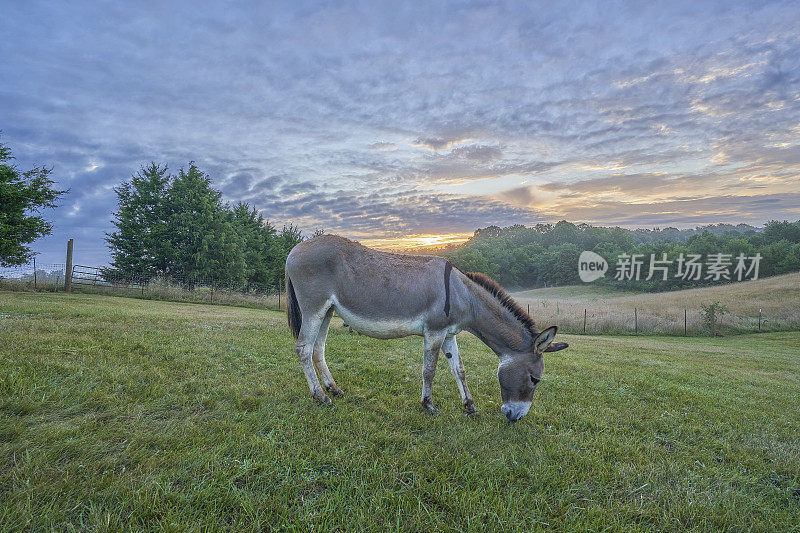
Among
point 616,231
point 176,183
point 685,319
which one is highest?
point 616,231

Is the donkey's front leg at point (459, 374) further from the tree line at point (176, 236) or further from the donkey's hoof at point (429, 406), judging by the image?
the tree line at point (176, 236)

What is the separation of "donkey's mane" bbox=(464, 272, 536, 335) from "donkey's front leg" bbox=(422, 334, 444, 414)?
4.06ft

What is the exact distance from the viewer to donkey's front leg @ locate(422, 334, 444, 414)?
15.2 ft

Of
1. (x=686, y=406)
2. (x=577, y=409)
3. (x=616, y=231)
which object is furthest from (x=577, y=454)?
(x=616, y=231)

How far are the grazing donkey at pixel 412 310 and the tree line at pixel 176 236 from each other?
2970 centimetres

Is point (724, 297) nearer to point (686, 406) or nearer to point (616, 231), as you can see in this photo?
point (686, 406)

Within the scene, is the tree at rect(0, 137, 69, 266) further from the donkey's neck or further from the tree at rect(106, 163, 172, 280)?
the donkey's neck

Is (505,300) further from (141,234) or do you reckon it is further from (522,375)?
(141,234)

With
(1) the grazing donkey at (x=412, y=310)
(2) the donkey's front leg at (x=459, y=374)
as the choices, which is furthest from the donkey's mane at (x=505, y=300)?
(2) the donkey's front leg at (x=459, y=374)

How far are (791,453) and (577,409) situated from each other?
235 centimetres

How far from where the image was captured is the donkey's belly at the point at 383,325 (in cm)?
480

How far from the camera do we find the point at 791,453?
3.90 meters

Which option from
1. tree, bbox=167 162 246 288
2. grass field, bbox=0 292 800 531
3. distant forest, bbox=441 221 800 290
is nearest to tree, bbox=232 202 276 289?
tree, bbox=167 162 246 288

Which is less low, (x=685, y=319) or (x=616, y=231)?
(x=616, y=231)
